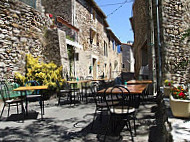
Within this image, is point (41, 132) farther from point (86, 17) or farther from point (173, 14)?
point (86, 17)

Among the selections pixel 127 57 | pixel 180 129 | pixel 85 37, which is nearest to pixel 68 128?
pixel 180 129

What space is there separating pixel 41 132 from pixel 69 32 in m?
8.02

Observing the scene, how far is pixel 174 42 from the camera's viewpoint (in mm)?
5301

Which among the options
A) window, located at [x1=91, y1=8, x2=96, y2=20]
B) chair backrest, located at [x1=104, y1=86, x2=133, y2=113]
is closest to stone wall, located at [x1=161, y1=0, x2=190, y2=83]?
chair backrest, located at [x1=104, y1=86, x2=133, y2=113]

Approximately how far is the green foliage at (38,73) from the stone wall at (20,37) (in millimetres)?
224

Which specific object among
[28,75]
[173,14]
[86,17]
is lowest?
[28,75]

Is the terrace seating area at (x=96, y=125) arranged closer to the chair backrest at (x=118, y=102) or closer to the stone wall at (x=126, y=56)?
the chair backrest at (x=118, y=102)

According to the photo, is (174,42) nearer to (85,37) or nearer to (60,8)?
(85,37)

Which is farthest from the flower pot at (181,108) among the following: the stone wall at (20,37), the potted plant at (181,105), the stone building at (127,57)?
the stone building at (127,57)

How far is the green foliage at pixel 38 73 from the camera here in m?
6.33

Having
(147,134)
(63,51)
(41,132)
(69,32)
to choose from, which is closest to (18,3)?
(63,51)

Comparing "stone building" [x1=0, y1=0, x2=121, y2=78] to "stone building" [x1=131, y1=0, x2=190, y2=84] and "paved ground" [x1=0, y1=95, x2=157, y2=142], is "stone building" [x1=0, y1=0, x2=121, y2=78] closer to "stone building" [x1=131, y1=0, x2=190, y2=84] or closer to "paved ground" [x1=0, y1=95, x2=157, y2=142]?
"paved ground" [x1=0, y1=95, x2=157, y2=142]

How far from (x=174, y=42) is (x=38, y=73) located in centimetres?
491

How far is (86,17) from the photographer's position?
12141 millimetres
